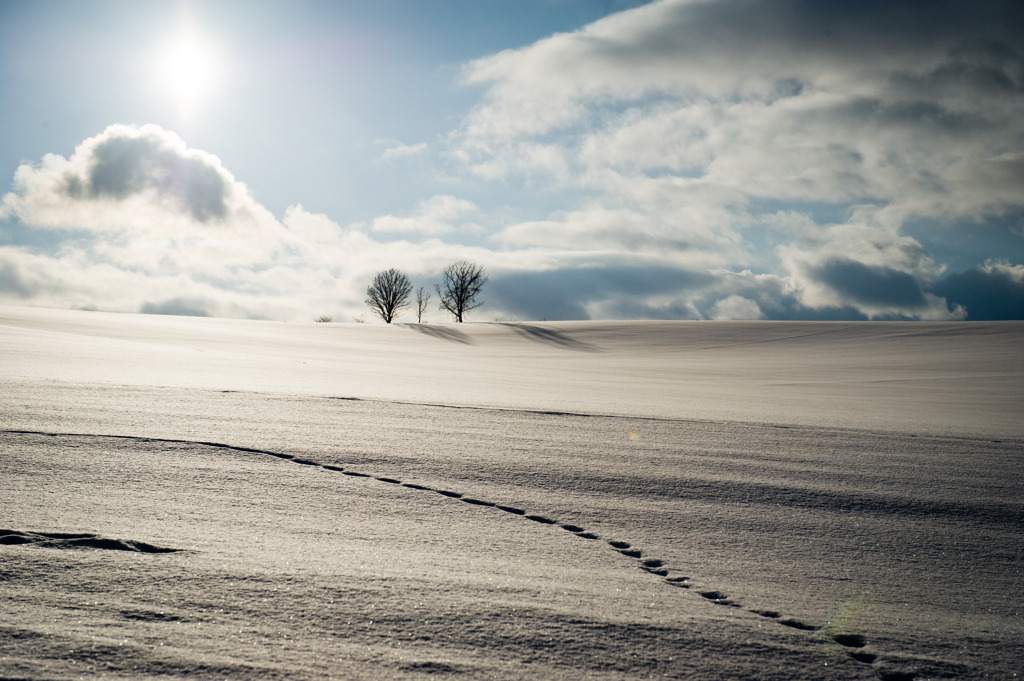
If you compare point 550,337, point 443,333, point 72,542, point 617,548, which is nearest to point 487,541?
point 617,548

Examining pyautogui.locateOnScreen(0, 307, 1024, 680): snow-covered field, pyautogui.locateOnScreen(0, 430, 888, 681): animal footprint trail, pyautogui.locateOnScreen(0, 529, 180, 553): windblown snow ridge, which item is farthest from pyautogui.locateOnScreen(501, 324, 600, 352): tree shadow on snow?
pyautogui.locateOnScreen(0, 529, 180, 553): windblown snow ridge

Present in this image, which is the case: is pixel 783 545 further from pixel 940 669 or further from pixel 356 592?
pixel 356 592

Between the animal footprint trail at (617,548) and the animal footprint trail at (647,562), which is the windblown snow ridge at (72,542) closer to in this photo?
the animal footprint trail at (617,548)

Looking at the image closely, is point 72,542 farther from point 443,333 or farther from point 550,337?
point 443,333

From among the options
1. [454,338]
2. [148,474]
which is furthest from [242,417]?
[454,338]

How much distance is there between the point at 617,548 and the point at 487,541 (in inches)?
18.8

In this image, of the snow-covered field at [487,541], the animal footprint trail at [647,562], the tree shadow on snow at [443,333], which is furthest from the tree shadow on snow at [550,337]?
the animal footprint trail at [647,562]

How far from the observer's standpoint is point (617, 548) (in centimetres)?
244

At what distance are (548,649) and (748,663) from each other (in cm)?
51

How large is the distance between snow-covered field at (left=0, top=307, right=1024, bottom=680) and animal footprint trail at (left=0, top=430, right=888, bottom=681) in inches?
0.5

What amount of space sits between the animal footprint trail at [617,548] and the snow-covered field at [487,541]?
14mm

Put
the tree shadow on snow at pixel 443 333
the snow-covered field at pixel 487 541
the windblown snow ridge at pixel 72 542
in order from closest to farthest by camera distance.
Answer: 1. the snow-covered field at pixel 487 541
2. the windblown snow ridge at pixel 72 542
3. the tree shadow on snow at pixel 443 333

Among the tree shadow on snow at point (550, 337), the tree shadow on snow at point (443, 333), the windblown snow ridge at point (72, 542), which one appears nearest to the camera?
the windblown snow ridge at point (72, 542)

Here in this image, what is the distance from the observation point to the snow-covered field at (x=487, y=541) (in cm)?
170
